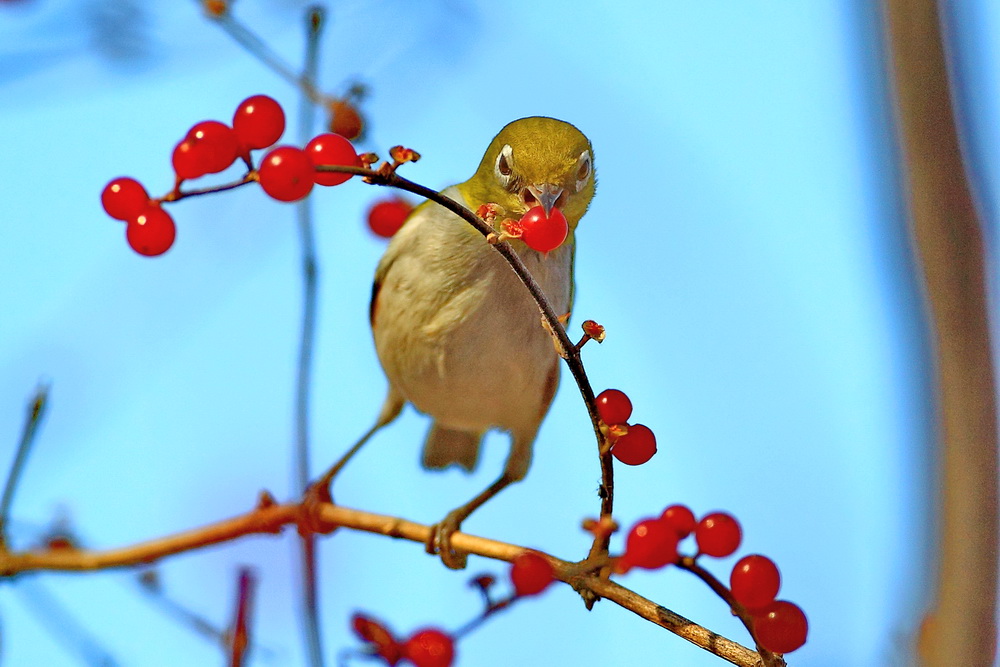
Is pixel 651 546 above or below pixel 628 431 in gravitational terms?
below

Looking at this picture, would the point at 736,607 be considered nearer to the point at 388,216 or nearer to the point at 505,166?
the point at 505,166

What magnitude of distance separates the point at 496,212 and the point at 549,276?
167 centimetres

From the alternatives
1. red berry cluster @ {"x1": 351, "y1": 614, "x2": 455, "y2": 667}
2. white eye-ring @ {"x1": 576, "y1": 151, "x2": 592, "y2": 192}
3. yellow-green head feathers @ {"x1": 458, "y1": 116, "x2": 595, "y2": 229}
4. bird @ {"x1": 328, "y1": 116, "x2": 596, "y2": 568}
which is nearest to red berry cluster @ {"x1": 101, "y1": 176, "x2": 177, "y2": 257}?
red berry cluster @ {"x1": 351, "y1": 614, "x2": 455, "y2": 667}

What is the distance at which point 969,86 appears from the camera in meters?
2.34

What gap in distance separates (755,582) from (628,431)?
19.4 inches

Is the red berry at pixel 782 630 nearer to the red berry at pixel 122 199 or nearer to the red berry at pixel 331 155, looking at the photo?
the red berry at pixel 331 155

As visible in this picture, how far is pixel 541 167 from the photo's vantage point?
3881mm

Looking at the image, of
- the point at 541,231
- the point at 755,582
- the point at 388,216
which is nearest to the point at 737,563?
the point at 755,582

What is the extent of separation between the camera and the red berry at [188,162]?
2.50 metres

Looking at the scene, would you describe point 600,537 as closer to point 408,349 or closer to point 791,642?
point 791,642

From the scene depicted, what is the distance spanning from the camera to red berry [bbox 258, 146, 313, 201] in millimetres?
2354

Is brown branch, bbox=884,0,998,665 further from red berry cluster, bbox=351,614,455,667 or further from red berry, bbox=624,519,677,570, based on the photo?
red berry cluster, bbox=351,614,455,667

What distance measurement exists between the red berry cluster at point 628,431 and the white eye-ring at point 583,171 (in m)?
1.61

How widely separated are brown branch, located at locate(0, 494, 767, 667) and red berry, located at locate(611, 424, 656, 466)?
0.34m
